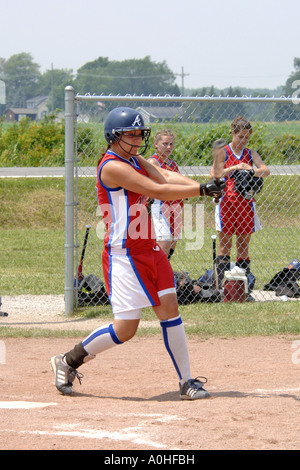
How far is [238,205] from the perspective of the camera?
8523 millimetres

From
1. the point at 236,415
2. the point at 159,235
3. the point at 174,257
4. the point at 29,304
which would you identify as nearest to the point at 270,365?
the point at 236,415

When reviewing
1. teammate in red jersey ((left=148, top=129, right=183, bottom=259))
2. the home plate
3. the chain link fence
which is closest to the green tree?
the chain link fence

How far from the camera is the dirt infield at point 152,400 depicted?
Result: 3.88 metres

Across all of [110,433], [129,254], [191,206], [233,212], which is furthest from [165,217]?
[110,433]

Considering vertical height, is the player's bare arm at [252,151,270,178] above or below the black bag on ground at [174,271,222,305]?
above

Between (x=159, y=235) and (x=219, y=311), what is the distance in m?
1.10

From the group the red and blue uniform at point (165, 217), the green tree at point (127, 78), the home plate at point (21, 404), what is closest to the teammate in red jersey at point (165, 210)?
the red and blue uniform at point (165, 217)

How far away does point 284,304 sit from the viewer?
8461 mm

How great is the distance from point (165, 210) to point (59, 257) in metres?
4.79

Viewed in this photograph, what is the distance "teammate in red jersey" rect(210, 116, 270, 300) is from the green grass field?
0.68 metres

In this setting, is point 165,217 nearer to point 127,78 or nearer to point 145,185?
point 145,185

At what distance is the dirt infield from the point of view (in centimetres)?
388

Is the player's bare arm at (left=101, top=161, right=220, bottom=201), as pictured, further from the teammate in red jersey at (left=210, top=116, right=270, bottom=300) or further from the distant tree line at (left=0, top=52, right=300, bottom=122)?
the distant tree line at (left=0, top=52, right=300, bottom=122)
